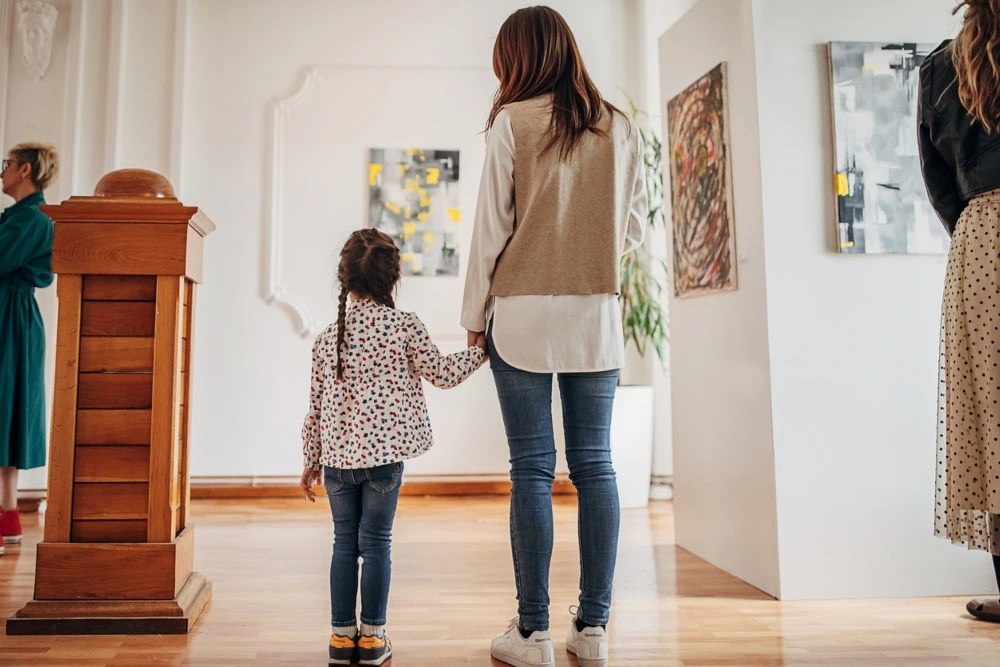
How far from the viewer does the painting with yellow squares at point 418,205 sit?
3.89 metres

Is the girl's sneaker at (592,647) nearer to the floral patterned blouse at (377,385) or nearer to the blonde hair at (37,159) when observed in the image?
the floral patterned blouse at (377,385)

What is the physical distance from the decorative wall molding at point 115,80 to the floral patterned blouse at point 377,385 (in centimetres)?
276

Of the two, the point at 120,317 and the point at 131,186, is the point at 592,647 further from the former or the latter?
the point at 131,186

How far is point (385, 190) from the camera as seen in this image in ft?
12.8

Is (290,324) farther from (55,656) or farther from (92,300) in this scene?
(55,656)

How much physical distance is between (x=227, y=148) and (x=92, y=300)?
231 cm

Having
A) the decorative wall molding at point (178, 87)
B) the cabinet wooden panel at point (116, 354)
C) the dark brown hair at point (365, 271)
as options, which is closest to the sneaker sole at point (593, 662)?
the dark brown hair at point (365, 271)

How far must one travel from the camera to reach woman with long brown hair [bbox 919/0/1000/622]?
144 centimetres

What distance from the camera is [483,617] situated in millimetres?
1867

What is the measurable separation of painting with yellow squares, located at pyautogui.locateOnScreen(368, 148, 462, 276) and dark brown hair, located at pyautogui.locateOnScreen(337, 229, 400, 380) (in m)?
2.27

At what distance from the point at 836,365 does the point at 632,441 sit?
1523 millimetres

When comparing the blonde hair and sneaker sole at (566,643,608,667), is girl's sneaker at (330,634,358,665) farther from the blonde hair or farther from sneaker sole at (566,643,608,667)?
the blonde hair

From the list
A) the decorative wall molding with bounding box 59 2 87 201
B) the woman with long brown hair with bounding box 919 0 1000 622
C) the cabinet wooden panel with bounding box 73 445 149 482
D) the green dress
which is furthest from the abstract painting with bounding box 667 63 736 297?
the decorative wall molding with bounding box 59 2 87 201

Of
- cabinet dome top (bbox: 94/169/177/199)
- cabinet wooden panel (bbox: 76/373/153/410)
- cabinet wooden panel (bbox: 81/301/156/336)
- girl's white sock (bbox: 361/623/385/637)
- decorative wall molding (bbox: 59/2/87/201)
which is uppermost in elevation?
decorative wall molding (bbox: 59/2/87/201)
